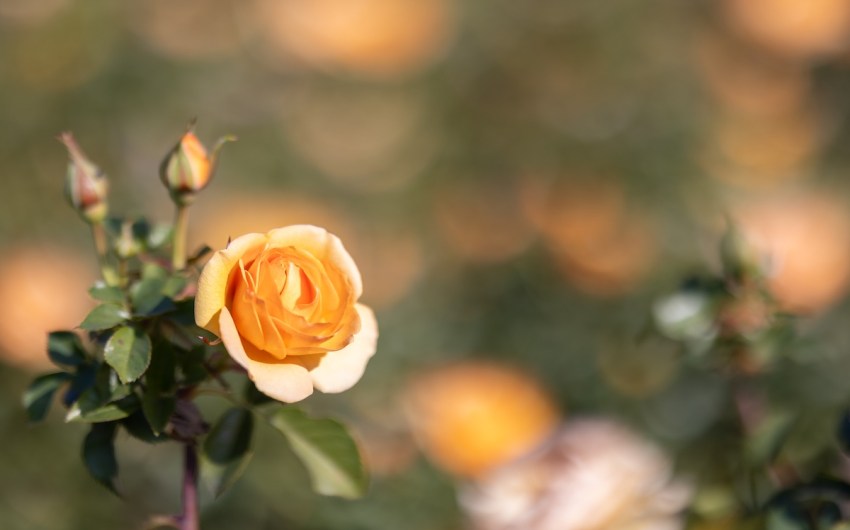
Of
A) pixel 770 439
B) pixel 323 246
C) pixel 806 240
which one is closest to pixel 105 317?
pixel 323 246

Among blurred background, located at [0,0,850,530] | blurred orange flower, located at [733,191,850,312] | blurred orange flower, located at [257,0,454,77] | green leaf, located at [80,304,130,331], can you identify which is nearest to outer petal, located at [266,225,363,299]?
green leaf, located at [80,304,130,331]

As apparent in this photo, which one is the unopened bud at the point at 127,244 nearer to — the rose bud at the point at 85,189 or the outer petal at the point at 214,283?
the rose bud at the point at 85,189

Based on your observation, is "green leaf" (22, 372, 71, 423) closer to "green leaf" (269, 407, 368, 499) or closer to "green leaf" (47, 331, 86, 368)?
"green leaf" (47, 331, 86, 368)

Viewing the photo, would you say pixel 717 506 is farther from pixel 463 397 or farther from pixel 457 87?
pixel 457 87

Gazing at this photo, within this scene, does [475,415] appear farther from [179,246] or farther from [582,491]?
[179,246]

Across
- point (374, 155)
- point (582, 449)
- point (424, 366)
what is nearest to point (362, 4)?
point (374, 155)

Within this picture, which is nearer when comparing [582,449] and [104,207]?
[104,207]
